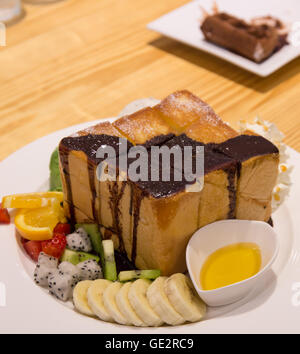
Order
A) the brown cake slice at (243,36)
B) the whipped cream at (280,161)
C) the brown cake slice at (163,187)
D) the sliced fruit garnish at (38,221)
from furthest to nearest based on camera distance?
the brown cake slice at (243,36) → the whipped cream at (280,161) → the sliced fruit garnish at (38,221) → the brown cake slice at (163,187)

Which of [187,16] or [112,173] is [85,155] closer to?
[112,173]

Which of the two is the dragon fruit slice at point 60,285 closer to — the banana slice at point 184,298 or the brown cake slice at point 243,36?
the banana slice at point 184,298

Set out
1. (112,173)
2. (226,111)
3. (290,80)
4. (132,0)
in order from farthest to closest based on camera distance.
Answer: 1. (132,0)
2. (290,80)
3. (226,111)
4. (112,173)

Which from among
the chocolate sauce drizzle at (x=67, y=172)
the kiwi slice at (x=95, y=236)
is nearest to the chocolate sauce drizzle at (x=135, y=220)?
the kiwi slice at (x=95, y=236)

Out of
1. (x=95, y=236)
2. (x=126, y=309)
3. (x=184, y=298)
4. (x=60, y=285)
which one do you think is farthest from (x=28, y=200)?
(x=184, y=298)

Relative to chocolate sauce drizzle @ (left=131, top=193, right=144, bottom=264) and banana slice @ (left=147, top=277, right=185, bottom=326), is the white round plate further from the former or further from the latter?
chocolate sauce drizzle @ (left=131, top=193, right=144, bottom=264)

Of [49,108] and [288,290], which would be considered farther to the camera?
[49,108]

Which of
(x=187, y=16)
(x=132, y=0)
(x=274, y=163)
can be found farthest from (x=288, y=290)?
(x=132, y=0)
